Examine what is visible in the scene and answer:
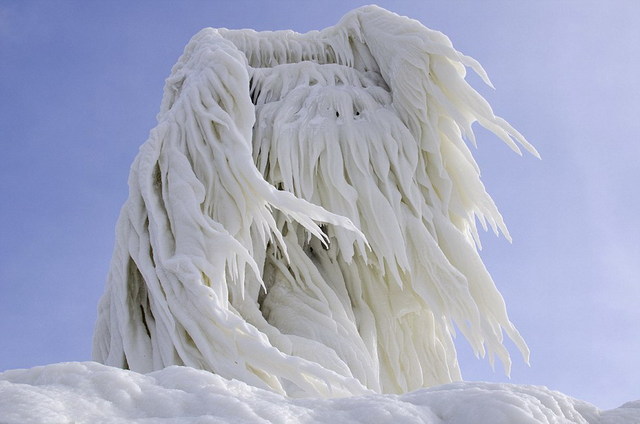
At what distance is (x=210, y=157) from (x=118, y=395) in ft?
8.80

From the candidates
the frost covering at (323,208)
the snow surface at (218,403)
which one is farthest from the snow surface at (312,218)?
the snow surface at (218,403)

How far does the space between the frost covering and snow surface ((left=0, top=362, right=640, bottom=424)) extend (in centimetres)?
185

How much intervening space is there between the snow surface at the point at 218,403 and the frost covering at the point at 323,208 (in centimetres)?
185

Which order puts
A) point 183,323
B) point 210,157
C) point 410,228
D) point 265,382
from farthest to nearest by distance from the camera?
point 410,228, point 210,157, point 183,323, point 265,382

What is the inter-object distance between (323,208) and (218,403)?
2678mm

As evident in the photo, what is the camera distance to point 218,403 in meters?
1.42

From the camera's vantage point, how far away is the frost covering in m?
3.76

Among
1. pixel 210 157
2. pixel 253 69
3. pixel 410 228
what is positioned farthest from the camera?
pixel 253 69

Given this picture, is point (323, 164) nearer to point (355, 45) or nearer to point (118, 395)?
point (355, 45)

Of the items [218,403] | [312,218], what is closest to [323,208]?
[312,218]

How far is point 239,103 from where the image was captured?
4.20 m

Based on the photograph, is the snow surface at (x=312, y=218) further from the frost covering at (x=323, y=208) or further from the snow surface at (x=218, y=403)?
the snow surface at (x=218, y=403)

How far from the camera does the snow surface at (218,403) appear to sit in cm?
132

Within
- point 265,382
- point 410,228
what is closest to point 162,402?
point 265,382
